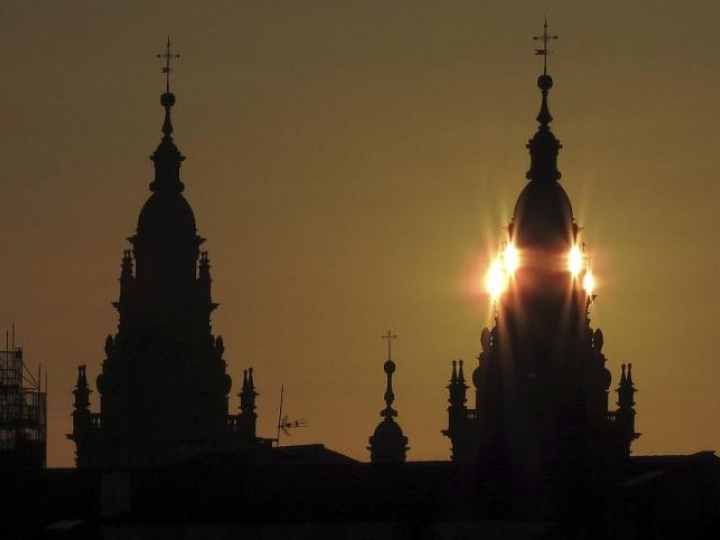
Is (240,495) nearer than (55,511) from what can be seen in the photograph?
Yes

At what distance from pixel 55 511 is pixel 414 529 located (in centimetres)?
2370

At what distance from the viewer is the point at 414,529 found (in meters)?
154

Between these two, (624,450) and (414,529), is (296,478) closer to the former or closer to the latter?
(414,529)

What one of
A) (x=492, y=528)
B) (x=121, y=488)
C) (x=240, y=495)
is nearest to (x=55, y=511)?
(x=121, y=488)

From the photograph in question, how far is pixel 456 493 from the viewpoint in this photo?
158m

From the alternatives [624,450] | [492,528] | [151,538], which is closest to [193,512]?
[151,538]

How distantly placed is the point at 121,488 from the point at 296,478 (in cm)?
1010

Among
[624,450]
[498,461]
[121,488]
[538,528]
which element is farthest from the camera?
[624,450]

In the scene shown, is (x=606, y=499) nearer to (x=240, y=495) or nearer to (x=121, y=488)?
(x=240, y=495)

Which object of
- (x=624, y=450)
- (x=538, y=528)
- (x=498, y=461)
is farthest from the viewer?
(x=624, y=450)

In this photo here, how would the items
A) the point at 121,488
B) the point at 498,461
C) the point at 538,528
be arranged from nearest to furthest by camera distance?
the point at 538,528 < the point at 498,461 < the point at 121,488

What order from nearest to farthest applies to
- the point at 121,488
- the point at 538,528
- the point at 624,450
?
1. the point at 538,528
2. the point at 121,488
3. the point at 624,450

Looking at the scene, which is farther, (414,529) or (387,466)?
(387,466)

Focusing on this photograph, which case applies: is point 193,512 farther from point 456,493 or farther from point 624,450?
point 624,450
